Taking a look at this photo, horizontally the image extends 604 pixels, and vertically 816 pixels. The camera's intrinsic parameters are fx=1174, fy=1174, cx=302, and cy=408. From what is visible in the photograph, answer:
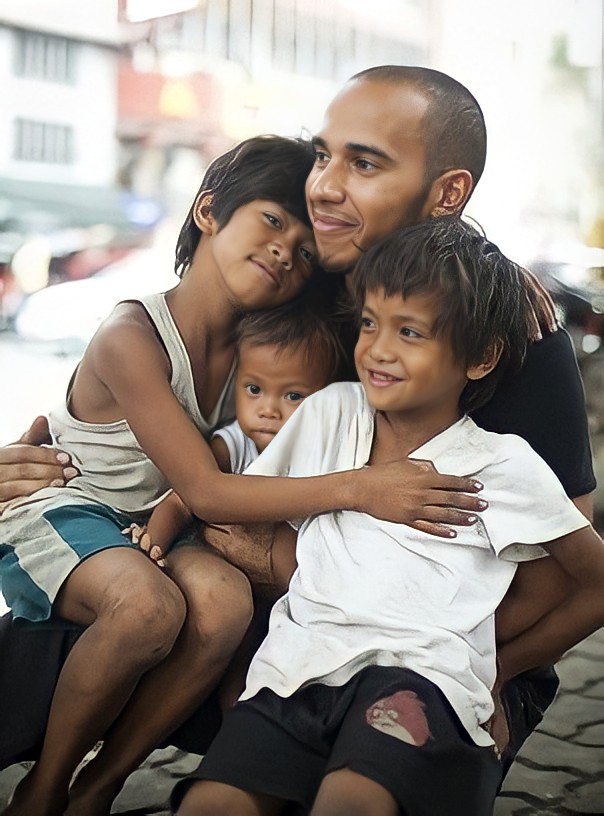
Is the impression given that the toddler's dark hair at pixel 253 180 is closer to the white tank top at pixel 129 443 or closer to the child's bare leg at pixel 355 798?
the white tank top at pixel 129 443

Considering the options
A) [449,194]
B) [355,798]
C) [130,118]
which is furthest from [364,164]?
[355,798]

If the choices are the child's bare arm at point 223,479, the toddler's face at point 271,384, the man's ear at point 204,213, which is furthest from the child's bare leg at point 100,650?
the man's ear at point 204,213

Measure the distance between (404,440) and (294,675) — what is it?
1.09ft

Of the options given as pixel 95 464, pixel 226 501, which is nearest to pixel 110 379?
pixel 95 464

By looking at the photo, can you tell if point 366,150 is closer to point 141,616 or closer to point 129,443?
point 129,443

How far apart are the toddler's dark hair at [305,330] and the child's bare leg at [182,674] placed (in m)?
Result: 0.30

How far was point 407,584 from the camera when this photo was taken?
1.47 metres

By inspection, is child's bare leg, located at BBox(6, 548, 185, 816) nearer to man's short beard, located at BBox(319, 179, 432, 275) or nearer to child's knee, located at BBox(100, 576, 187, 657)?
child's knee, located at BBox(100, 576, 187, 657)

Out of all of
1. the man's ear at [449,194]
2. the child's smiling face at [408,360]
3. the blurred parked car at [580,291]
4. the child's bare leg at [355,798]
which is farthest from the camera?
the blurred parked car at [580,291]

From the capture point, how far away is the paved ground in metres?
1.62

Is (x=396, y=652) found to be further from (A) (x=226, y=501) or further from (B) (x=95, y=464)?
(B) (x=95, y=464)

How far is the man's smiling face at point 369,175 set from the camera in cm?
156

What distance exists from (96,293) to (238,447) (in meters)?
0.29

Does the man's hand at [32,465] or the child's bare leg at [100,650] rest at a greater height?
the man's hand at [32,465]
